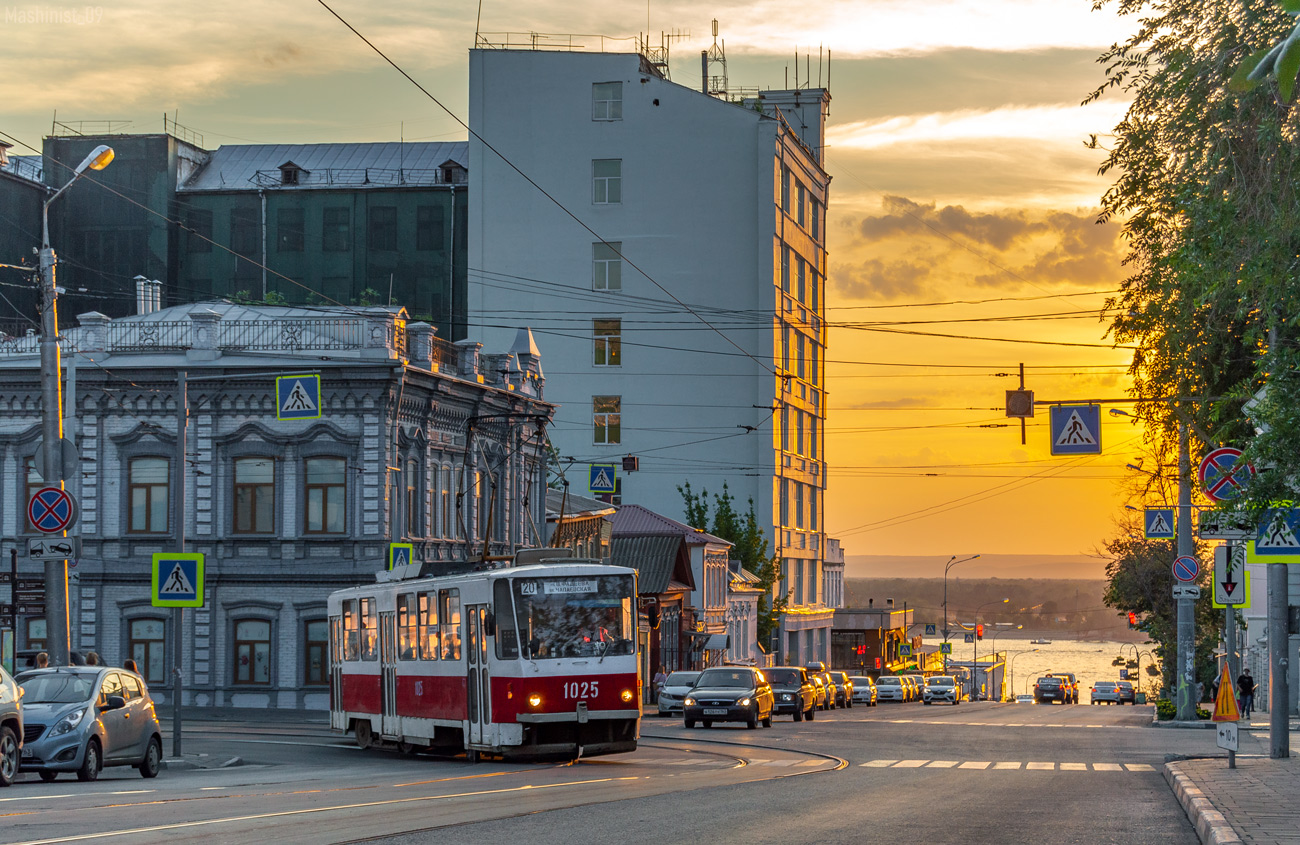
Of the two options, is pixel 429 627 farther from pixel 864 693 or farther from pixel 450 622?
pixel 864 693

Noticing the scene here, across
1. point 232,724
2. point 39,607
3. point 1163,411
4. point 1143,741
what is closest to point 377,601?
point 39,607

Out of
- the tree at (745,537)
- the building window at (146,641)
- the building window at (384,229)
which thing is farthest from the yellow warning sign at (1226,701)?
the building window at (384,229)

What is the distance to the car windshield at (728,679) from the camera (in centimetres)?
4034

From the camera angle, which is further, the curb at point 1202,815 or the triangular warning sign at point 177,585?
the triangular warning sign at point 177,585

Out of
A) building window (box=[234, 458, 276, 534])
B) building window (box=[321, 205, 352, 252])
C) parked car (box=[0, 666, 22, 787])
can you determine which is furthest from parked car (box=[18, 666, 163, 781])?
building window (box=[321, 205, 352, 252])

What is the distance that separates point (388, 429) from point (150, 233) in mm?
35886

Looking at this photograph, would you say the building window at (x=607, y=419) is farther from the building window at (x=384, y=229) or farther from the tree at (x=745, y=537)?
the building window at (x=384, y=229)

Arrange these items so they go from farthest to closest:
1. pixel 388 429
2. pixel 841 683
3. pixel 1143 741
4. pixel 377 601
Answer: pixel 841 683 < pixel 388 429 < pixel 1143 741 < pixel 377 601

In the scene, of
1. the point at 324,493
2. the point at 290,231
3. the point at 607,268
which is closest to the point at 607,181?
the point at 607,268

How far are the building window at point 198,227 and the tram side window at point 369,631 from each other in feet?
163

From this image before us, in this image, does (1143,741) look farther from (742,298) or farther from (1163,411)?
(742,298)

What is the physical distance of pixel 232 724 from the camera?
38.9 m

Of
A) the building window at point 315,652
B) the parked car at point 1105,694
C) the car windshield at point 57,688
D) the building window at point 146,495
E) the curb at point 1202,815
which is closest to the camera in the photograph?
the curb at point 1202,815

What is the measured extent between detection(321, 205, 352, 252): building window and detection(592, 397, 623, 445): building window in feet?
46.0
